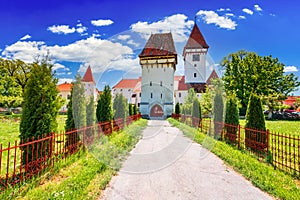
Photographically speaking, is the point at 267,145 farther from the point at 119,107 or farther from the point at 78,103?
the point at 119,107

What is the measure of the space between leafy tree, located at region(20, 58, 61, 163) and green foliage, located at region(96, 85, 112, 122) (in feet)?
16.9

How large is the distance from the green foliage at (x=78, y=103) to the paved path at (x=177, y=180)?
6.62 ft

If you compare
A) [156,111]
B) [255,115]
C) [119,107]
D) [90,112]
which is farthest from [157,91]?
[255,115]

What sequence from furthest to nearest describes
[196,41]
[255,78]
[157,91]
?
[196,41]
[157,91]
[255,78]

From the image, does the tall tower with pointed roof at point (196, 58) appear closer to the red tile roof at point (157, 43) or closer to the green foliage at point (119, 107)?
the red tile roof at point (157, 43)

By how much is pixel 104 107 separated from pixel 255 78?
27119 mm

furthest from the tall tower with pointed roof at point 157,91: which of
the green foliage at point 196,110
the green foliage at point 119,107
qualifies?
the green foliage at point 119,107

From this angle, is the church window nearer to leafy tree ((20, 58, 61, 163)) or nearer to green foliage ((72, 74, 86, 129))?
green foliage ((72, 74, 86, 129))

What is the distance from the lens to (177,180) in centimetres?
418

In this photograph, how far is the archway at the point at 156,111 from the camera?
32.1 m

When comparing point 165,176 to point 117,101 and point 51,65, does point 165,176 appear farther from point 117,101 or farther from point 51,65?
point 117,101

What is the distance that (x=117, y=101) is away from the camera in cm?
1424

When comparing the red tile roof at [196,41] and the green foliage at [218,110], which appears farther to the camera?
the red tile roof at [196,41]

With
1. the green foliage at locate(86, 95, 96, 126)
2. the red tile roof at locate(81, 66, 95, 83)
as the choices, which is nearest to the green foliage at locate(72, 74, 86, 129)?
the red tile roof at locate(81, 66, 95, 83)
